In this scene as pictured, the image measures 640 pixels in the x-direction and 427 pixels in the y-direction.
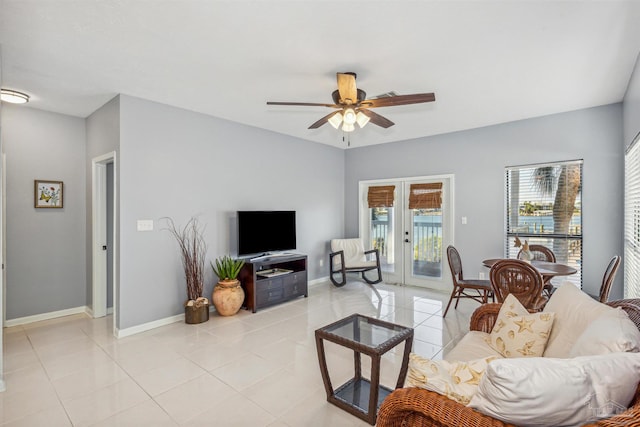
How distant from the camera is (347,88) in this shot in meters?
2.76

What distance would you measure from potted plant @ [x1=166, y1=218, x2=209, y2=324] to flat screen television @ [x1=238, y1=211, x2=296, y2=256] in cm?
55

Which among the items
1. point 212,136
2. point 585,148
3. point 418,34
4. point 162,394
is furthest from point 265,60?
point 585,148

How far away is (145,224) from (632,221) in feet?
17.2

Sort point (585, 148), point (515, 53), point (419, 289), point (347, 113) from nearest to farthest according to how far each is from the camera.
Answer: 1. point (515, 53)
2. point (347, 113)
3. point (585, 148)
4. point (419, 289)

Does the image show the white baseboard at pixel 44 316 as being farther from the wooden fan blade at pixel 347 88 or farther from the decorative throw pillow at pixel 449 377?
the decorative throw pillow at pixel 449 377

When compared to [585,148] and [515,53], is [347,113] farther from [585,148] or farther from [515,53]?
[585,148]

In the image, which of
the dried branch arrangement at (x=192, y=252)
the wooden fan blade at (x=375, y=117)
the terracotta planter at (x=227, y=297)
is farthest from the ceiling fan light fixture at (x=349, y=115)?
the terracotta planter at (x=227, y=297)

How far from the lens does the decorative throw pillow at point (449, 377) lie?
1235 millimetres

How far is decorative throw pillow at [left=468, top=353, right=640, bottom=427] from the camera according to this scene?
1023 mm

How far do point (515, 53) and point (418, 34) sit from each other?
937 millimetres

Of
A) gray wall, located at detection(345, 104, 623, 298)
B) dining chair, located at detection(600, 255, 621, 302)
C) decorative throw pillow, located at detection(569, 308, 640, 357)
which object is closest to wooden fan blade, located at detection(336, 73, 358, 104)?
decorative throw pillow, located at detection(569, 308, 640, 357)

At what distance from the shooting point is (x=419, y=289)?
5.53m

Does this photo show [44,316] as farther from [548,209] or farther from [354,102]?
[548,209]

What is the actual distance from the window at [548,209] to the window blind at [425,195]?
1.04m
